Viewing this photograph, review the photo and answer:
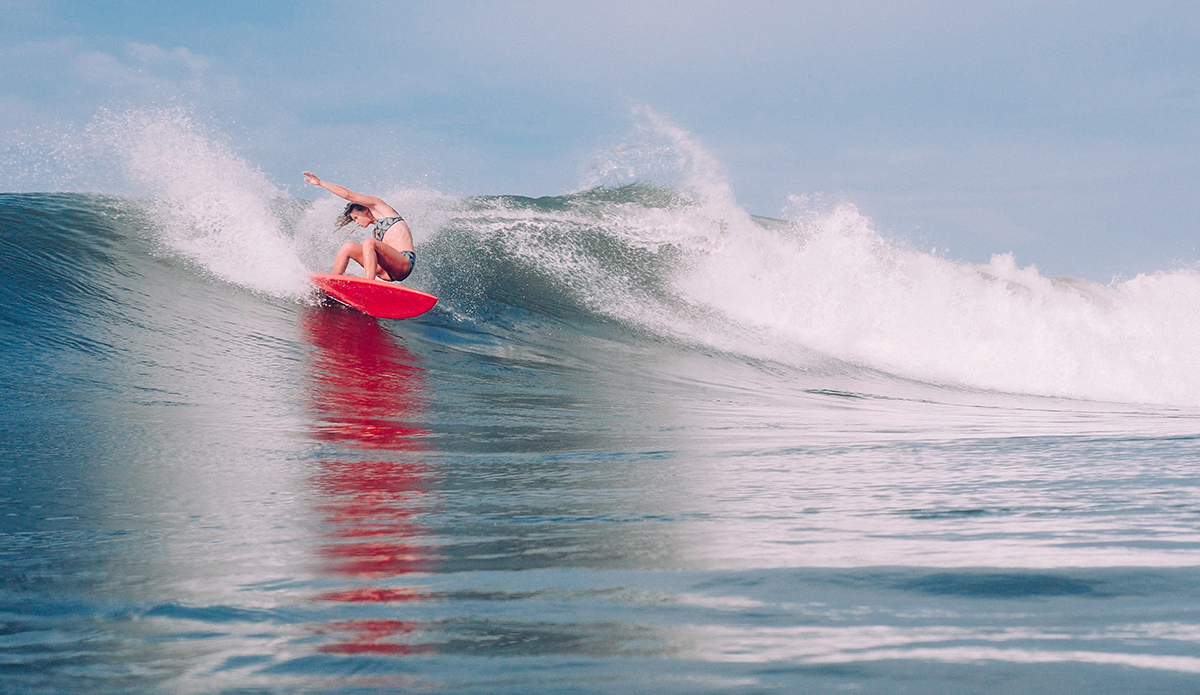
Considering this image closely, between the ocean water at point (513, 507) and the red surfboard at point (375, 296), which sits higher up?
the red surfboard at point (375, 296)

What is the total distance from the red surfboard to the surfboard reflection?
792 mm

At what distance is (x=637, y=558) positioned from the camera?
210cm

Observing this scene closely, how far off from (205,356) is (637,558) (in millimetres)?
4865

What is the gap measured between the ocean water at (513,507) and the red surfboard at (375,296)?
14 cm

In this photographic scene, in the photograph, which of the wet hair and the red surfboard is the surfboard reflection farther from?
the wet hair

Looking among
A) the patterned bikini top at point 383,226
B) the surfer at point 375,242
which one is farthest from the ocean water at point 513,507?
the patterned bikini top at point 383,226

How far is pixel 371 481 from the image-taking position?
3105 millimetres

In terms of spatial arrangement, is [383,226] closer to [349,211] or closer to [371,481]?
[349,211]

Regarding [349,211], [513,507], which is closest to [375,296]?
[349,211]

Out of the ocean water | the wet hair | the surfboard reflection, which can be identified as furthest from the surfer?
the surfboard reflection

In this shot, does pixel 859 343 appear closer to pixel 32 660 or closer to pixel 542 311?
pixel 542 311

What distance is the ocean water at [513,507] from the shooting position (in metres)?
1.48

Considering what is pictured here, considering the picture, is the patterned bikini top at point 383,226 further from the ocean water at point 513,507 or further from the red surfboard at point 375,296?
the ocean water at point 513,507

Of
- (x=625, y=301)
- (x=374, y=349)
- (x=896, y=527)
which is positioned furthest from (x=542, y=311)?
(x=896, y=527)
